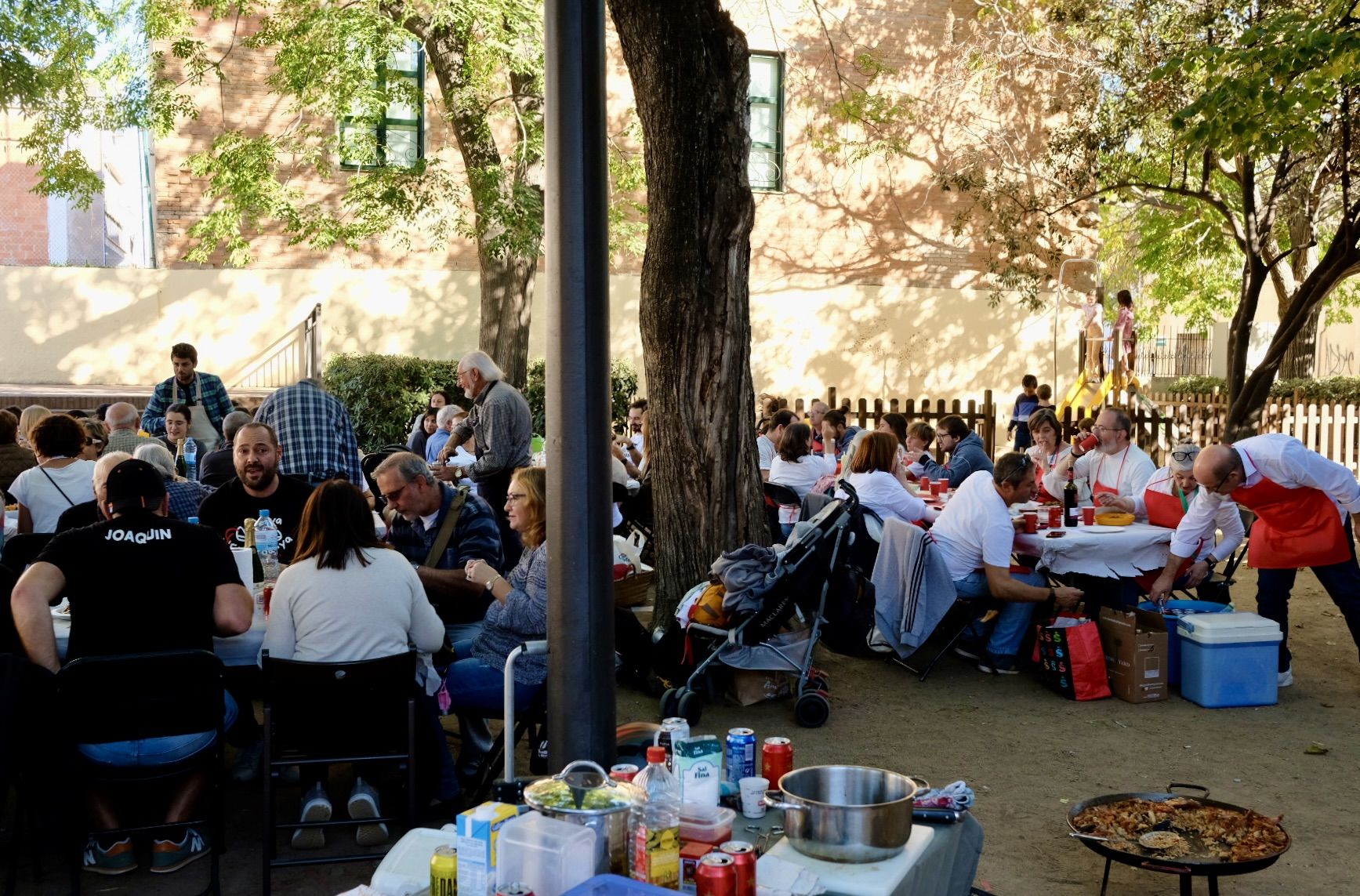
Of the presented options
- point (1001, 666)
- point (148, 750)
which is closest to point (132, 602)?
point (148, 750)

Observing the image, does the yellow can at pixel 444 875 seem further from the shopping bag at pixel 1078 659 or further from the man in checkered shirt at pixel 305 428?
the man in checkered shirt at pixel 305 428

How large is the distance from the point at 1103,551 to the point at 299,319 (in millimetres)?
14739

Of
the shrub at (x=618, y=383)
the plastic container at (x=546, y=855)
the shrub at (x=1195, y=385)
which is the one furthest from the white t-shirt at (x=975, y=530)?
the shrub at (x=1195, y=385)

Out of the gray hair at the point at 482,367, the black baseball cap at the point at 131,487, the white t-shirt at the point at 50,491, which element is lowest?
the white t-shirt at the point at 50,491

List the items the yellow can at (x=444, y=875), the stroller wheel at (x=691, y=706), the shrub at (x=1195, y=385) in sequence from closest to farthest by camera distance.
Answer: the yellow can at (x=444, y=875)
the stroller wheel at (x=691, y=706)
the shrub at (x=1195, y=385)

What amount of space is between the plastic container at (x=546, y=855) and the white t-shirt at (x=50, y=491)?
531 cm

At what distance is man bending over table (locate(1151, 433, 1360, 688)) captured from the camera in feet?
23.8

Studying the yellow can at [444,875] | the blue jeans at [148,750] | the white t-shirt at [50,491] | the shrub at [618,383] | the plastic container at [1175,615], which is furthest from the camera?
the shrub at [618,383]

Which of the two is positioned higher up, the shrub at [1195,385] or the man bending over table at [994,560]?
Answer: the shrub at [1195,385]

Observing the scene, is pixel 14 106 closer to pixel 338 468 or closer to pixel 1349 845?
pixel 338 468

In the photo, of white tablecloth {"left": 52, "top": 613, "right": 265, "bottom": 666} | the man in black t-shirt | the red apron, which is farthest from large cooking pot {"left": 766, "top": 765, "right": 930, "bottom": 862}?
the red apron

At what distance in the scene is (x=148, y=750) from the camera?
15.1ft

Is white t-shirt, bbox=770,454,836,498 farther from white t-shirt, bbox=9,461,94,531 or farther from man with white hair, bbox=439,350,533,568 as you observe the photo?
white t-shirt, bbox=9,461,94,531

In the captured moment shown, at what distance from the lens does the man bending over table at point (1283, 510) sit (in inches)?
286
